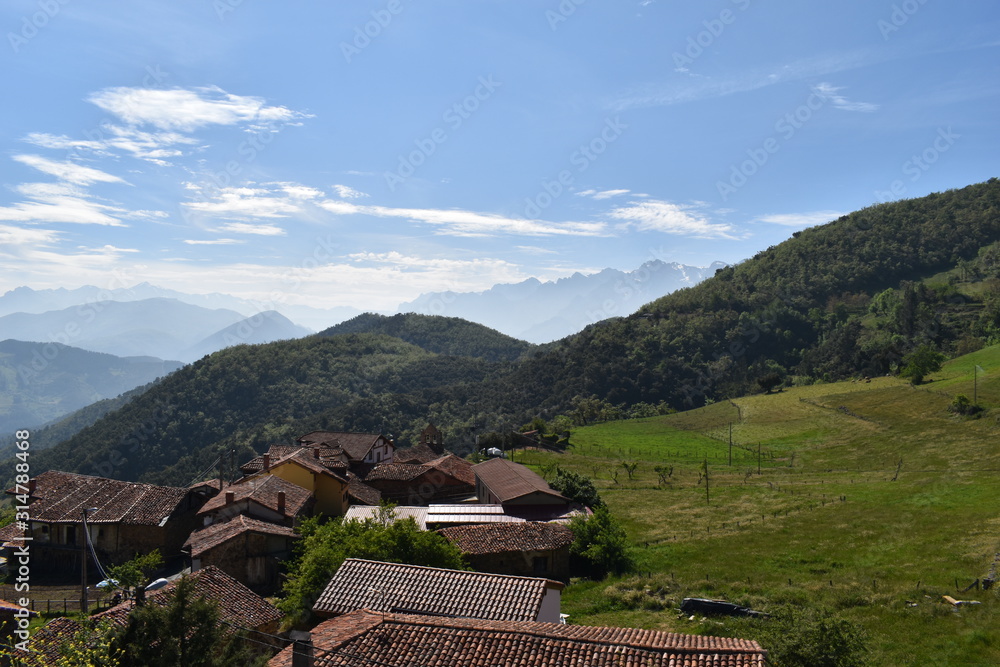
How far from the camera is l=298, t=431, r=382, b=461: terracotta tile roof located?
2522 inches

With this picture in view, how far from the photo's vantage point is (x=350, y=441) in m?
66.9

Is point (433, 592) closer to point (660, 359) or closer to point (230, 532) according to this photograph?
point (230, 532)

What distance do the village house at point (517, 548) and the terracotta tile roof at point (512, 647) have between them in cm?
1411

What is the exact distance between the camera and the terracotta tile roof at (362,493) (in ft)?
156

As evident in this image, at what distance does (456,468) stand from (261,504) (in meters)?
24.2

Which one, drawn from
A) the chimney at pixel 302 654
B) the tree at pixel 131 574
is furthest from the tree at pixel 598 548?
Answer: the chimney at pixel 302 654

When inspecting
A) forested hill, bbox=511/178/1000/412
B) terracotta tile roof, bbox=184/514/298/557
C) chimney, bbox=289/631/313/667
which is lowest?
terracotta tile roof, bbox=184/514/298/557

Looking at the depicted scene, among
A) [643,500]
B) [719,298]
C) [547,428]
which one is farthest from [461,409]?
[643,500]

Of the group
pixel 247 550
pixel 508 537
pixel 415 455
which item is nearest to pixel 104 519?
pixel 247 550

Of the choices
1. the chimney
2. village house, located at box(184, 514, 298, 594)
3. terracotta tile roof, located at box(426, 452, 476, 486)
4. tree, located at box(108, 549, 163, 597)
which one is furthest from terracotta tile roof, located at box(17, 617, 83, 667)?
terracotta tile roof, located at box(426, 452, 476, 486)

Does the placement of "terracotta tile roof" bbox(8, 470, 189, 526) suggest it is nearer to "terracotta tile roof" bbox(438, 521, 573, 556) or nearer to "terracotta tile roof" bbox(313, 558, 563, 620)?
"terracotta tile roof" bbox(438, 521, 573, 556)

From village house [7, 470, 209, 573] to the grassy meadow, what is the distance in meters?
25.7

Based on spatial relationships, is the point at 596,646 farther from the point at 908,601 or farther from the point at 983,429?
the point at 983,429

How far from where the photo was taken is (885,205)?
634ft
